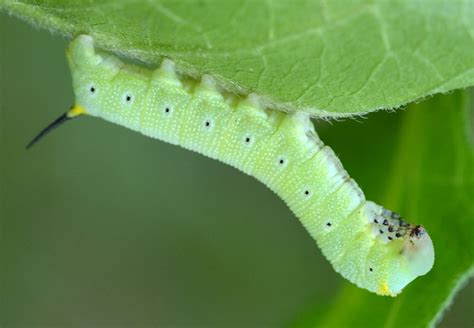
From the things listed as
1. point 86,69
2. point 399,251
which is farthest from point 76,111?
point 399,251

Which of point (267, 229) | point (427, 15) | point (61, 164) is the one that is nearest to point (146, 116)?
point (427, 15)

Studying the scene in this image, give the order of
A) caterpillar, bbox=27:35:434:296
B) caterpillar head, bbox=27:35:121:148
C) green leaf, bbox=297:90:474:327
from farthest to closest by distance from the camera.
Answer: green leaf, bbox=297:90:474:327 < caterpillar, bbox=27:35:434:296 < caterpillar head, bbox=27:35:121:148

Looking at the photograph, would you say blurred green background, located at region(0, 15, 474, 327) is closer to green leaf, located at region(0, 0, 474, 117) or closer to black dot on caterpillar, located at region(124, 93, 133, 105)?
black dot on caterpillar, located at region(124, 93, 133, 105)

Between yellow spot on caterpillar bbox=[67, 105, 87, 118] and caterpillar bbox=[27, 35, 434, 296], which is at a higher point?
caterpillar bbox=[27, 35, 434, 296]

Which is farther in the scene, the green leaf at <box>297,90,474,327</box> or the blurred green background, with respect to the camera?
the blurred green background

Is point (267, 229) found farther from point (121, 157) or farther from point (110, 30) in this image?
point (110, 30)

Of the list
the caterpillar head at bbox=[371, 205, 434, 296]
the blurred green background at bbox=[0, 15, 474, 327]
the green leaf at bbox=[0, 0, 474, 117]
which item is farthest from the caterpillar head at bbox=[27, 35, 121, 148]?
the blurred green background at bbox=[0, 15, 474, 327]
